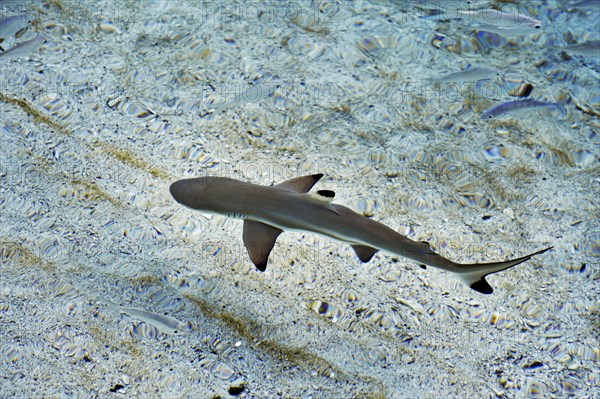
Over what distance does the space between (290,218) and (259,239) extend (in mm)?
279

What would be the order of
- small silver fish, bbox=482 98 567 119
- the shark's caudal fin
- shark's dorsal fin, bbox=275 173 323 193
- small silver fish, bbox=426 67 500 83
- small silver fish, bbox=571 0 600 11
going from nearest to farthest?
the shark's caudal fin, shark's dorsal fin, bbox=275 173 323 193, small silver fish, bbox=482 98 567 119, small silver fish, bbox=426 67 500 83, small silver fish, bbox=571 0 600 11

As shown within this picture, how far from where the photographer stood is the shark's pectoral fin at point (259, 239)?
354 cm

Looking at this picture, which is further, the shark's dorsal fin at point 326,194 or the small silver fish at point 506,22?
the small silver fish at point 506,22

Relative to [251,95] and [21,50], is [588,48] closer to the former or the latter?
[251,95]

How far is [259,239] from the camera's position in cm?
357

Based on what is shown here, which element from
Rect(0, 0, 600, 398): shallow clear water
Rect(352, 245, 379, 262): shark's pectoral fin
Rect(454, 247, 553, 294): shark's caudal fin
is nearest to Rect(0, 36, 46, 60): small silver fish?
Rect(0, 0, 600, 398): shallow clear water

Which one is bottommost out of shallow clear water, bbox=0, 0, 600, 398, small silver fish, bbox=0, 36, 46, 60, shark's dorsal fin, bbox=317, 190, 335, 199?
shallow clear water, bbox=0, 0, 600, 398

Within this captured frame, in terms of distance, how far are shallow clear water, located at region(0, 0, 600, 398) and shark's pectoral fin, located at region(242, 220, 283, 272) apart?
0.47 m

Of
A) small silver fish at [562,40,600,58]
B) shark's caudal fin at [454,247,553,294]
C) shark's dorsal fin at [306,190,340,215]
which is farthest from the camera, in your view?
small silver fish at [562,40,600,58]

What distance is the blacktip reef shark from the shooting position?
3.33 m

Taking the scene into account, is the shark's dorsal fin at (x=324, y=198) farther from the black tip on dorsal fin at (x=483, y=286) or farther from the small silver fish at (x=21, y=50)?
the small silver fish at (x=21, y=50)

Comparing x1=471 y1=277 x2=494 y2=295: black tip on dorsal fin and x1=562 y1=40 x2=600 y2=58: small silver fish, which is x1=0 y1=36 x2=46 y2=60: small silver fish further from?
x1=562 y1=40 x2=600 y2=58: small silver fish

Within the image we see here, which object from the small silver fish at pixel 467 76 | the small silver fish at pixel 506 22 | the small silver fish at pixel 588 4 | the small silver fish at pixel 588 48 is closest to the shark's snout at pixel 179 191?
the small silver fish at pixel 467 76

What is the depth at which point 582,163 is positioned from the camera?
15.9 ft
